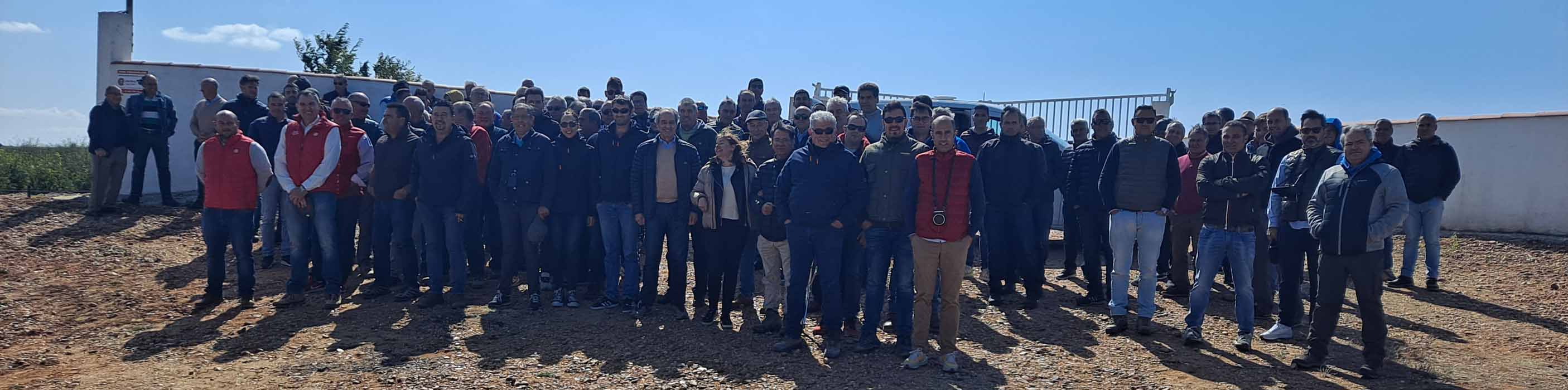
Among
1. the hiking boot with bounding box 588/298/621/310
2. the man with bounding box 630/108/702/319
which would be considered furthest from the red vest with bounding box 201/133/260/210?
the man with bounding box 630/108/702/319

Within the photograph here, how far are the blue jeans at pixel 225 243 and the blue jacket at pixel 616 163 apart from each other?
287 centimetres

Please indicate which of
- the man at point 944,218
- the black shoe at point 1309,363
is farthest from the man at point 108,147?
the black shoe at point 1309,363

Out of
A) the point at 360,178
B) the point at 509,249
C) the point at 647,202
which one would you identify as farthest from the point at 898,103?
the point at 360,178

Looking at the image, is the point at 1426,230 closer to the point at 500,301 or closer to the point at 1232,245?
the point at 1232,245

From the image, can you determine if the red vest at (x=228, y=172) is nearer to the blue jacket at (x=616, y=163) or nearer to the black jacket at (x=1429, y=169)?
the blue jacket at (x=616, y=163)

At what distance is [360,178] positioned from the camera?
25.8 ft

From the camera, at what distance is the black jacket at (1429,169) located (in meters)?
8.79

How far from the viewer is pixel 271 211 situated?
8.52m

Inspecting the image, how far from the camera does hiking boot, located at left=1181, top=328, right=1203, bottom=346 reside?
663 centimetres

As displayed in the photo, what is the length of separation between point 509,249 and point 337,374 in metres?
2.18

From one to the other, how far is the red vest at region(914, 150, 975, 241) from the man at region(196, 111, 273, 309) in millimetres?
5469

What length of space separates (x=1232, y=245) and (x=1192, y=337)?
0.76 m

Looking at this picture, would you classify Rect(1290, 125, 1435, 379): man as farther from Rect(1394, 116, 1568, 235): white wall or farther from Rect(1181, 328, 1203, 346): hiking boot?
Rect(1394, 116, 1568, 235): white wall

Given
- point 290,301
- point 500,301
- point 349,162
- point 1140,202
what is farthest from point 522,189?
point 1140,202
